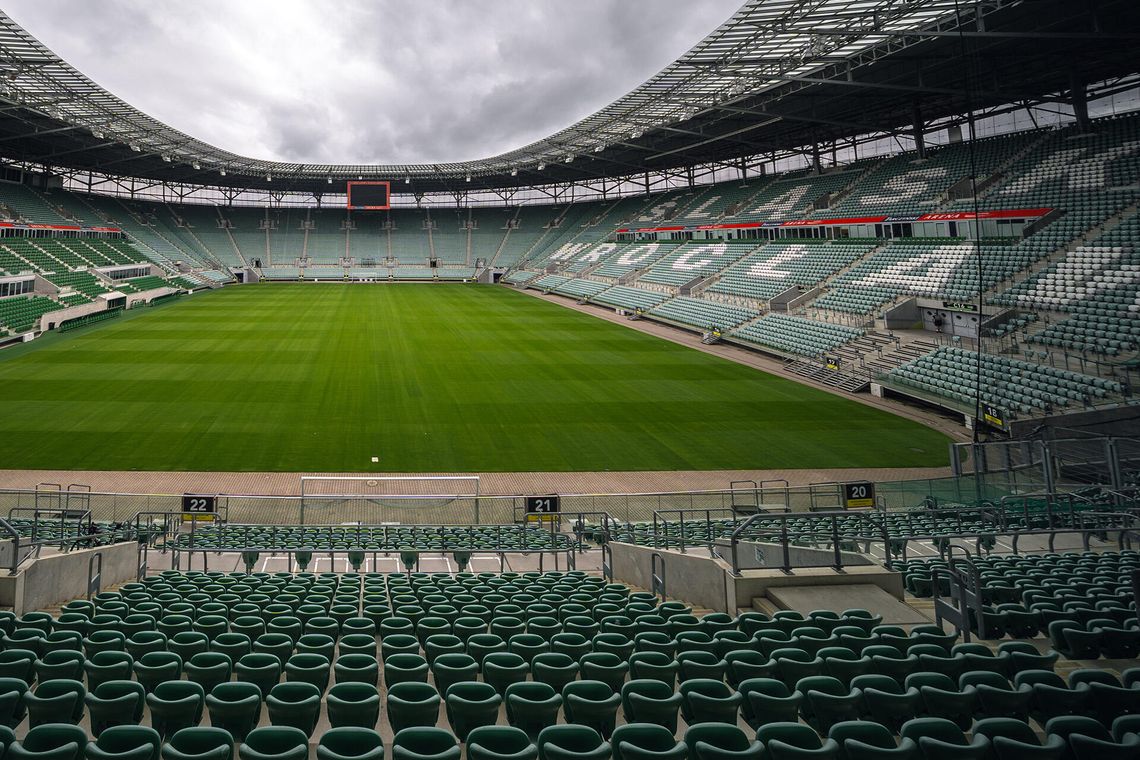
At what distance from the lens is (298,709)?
4.72 metres

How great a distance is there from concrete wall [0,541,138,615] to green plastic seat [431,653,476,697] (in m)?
6.87

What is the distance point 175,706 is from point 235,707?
1.48ft

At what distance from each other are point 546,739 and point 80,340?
47313mm

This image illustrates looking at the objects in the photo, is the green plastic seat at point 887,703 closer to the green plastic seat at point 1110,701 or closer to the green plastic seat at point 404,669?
the green plastic seat at point 1110,701

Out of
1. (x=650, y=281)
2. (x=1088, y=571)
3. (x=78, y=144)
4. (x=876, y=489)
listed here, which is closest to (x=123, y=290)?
(x=78, y=144)

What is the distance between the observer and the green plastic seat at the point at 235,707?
15.3ft

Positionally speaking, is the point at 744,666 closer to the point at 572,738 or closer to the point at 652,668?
the point at 652,668

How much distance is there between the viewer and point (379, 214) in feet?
345

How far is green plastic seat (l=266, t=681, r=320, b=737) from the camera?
4719 millimetres

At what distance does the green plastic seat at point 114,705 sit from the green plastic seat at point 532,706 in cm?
269

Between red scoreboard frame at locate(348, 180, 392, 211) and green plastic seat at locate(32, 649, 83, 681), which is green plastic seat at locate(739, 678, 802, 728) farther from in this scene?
red scoreboard frame at locate(348, 180, 392, 211)

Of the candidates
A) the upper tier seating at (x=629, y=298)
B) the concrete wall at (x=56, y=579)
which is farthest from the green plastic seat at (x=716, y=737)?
the upper tier seating at (x=629, y=298)

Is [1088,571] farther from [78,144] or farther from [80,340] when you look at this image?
[78,144]

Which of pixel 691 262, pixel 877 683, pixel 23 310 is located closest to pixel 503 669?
pixel 877 683
